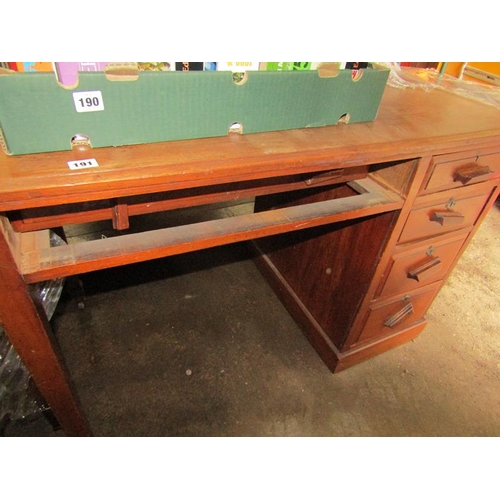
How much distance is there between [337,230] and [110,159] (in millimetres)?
819

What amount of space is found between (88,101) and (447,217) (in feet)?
3.17

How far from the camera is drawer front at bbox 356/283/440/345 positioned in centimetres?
123

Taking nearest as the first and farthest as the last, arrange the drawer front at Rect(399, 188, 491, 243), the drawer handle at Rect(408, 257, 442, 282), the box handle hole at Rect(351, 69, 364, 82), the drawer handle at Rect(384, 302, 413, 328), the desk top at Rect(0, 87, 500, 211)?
the desk top at Rect(0, 87, 500, 211) → the box handle hole at Rect(351, 69, 364, 82) → the drawer front at Rect(399, 188, 491, 243) → the drawer handle at Rect(408, 257, 442, 282) → the drawer handle at Rect(384, 302, 413, 328)

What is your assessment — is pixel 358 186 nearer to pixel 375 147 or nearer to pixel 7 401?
pixel 375 147

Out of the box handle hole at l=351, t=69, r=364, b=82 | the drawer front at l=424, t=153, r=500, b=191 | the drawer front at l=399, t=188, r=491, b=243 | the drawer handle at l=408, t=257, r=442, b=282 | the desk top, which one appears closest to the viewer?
the desk top

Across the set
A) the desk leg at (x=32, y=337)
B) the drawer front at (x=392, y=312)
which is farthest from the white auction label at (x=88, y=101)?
the drawer front at (x=392, y=312)

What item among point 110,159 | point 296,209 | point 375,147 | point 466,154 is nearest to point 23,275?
point 110,159

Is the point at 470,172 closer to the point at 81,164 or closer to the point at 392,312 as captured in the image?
the point at 392,312

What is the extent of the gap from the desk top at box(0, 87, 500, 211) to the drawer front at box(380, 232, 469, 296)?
348 mm

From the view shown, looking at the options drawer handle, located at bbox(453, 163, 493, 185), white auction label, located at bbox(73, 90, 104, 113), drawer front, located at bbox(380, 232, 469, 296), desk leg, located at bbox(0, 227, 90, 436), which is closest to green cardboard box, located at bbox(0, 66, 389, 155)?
white auction label, located at bbox(73, 90, 104, 113)

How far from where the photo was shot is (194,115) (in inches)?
26.1

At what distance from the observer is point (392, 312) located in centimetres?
128

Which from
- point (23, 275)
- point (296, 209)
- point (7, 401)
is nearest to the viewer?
point (23, 275)

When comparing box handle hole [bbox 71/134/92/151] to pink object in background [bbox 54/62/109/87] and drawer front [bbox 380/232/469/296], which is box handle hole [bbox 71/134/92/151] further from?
drawer front [bbox 380/232/469/296]
